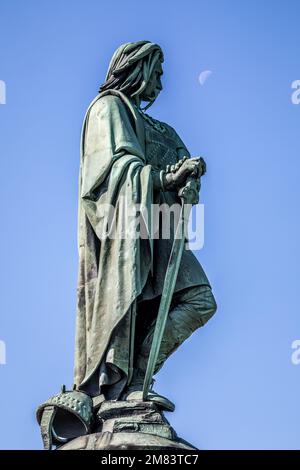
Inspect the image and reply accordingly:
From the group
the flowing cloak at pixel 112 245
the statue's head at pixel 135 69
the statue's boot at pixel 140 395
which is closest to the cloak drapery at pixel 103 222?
the flowing cloak at pixel 112 245

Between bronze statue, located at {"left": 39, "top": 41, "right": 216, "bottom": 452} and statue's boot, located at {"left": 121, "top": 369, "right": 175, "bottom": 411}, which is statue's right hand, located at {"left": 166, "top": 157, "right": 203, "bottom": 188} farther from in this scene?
statue's boot, located at {"left": 121, "top": 369, "right": 175, "bottom": 411}

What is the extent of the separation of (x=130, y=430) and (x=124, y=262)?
6.11 feet

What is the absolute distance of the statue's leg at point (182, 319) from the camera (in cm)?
1617

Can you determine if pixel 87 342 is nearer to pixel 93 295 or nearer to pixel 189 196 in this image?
pixel 93 295

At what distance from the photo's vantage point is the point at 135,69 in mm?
17500

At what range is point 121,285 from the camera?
52.4 ft

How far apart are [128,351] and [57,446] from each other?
3.99 feet

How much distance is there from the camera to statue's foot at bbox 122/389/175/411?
1554 centimetres

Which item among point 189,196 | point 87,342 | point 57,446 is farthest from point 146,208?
point 57,446

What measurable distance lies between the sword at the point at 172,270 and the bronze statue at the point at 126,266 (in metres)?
0.02

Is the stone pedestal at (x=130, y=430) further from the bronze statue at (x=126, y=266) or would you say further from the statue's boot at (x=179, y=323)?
the statue's boot at (x=179, y=323)
